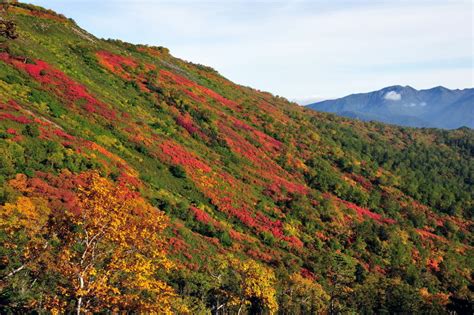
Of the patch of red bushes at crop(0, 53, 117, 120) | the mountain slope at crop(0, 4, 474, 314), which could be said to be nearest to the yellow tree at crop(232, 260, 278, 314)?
the mountain slope at crop(0, 4, 474, 314)

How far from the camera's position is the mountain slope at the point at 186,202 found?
15.1m

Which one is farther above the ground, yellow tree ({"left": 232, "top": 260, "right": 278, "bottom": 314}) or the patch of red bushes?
the patch of red bushes

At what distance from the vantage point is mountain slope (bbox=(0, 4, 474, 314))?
15141 millimetres

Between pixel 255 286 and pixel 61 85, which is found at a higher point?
pixel 61 85

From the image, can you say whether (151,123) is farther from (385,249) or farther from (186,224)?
(385,249)

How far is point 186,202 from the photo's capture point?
54125 mm

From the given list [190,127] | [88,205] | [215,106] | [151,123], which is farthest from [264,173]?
[88,205]

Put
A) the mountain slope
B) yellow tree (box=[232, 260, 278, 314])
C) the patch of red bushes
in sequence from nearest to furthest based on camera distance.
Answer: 1. the mountain slope
2. yellow tree (box=[232, 260, 278, 314])
3. the patch of red bushes

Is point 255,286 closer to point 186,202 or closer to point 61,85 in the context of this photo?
point 186,202

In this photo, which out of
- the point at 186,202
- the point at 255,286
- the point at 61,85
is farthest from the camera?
the point at 61,85

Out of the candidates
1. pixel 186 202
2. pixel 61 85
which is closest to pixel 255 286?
pixel 186 202

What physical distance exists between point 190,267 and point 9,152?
706 inches

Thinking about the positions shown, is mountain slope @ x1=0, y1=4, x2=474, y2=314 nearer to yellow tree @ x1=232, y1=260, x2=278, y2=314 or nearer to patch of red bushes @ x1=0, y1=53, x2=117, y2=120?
yellow tree @ x1=232, y1=260, x2=278, y2=314

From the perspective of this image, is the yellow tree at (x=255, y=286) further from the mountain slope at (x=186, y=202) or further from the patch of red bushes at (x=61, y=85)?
the patch of red bushes at (x=61, y=85)
